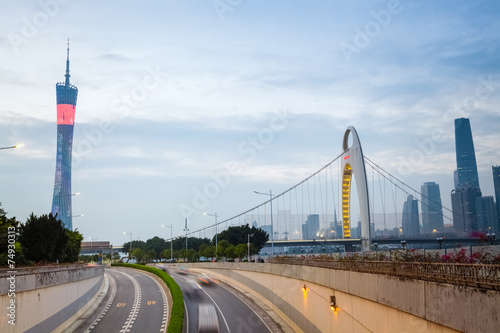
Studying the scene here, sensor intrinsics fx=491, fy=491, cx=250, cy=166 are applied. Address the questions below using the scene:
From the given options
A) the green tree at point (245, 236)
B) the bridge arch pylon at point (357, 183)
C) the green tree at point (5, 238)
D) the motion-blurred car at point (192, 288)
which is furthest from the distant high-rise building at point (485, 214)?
the green tree at point (5, 238)

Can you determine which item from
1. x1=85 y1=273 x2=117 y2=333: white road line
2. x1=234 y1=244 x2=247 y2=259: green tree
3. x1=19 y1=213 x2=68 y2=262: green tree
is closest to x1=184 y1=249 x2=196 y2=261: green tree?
x1=234 y1=244 x2=247 y2=259: green tree

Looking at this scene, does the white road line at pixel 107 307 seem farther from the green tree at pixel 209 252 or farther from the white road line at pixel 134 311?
the green tree at pixel 209 252

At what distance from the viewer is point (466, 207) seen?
126m

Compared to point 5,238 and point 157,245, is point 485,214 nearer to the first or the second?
point 157,245

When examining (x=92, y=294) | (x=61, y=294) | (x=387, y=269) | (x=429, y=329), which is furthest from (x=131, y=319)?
(x=429, y=329)

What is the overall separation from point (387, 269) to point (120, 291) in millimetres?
43561

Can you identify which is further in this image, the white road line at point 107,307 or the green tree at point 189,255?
the green tree at point 189,255

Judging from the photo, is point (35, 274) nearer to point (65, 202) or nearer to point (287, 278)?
point (287, 278)

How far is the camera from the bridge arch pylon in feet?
236

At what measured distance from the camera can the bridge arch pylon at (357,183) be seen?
72062mm

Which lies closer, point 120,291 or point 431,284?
point 431,284

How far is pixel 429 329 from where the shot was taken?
13.2m

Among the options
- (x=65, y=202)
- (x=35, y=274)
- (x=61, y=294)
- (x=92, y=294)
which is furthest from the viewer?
(x=65, y=202)

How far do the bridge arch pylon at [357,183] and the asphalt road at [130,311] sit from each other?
1209 inches
